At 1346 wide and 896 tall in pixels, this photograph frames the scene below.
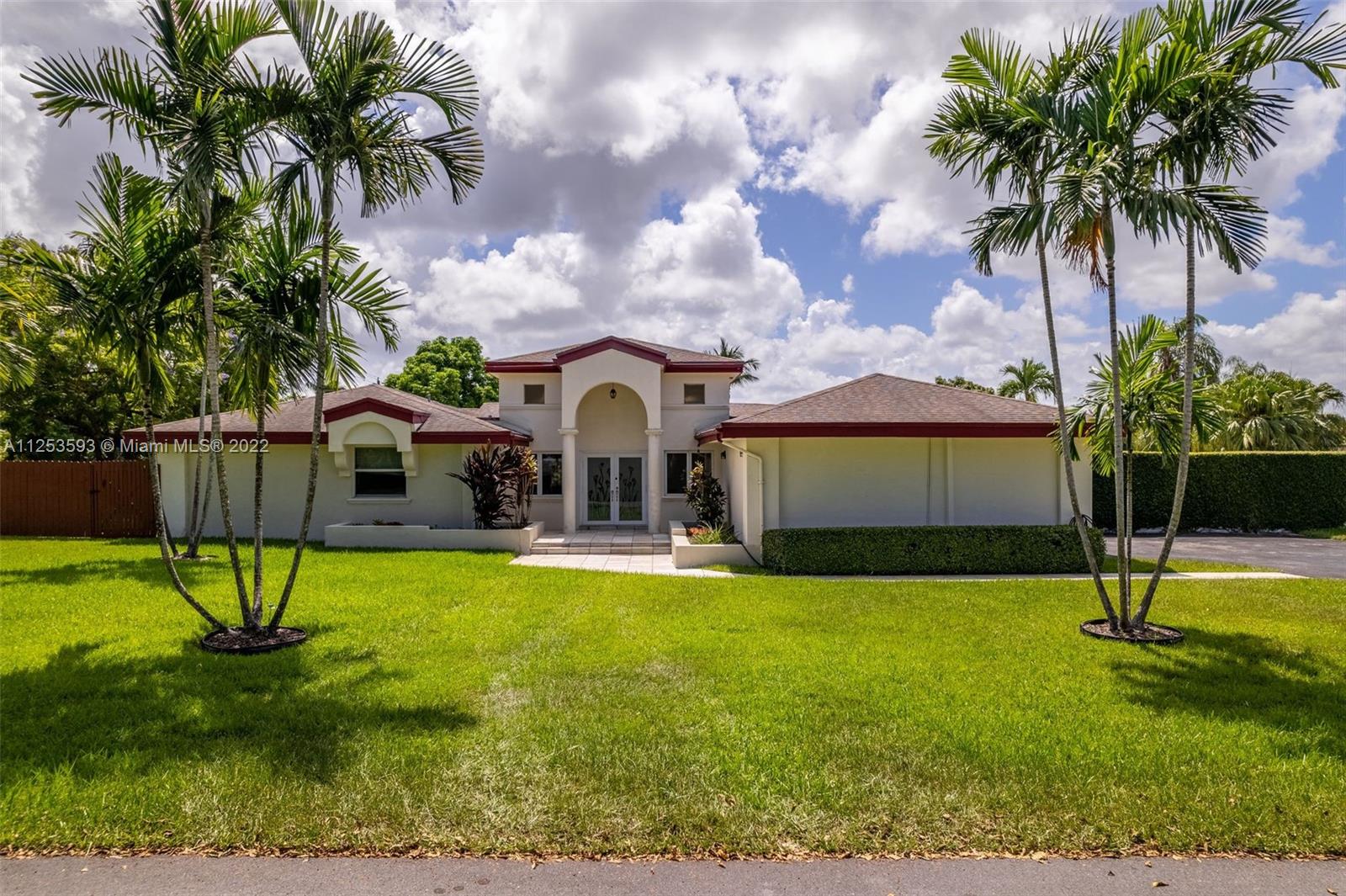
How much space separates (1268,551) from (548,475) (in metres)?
19.0

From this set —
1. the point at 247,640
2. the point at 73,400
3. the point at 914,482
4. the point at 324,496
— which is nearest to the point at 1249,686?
the point at 914,482

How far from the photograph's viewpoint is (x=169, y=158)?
796 cm

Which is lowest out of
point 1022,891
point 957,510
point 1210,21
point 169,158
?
point 1022,891

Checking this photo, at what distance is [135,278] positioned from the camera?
29.5 feet

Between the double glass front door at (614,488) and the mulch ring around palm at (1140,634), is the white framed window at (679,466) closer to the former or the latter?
the double glass front door at (614,488)

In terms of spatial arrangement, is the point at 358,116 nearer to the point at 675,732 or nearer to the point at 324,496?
the point at 675,732

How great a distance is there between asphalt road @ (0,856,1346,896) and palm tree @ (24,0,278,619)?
15.3 feet

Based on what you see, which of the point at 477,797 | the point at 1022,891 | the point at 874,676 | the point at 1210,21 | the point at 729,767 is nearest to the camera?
the point at 1022,891

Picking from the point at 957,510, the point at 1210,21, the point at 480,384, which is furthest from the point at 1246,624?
the point at 480,384

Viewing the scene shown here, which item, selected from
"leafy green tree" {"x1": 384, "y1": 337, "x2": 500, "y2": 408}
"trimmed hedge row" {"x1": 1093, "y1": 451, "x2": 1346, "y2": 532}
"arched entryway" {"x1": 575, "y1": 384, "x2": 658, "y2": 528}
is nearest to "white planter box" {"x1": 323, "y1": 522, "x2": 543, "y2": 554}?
"arched entryway" {"x1": 575, "y1": 384, "x2": 658, "y2": 528}

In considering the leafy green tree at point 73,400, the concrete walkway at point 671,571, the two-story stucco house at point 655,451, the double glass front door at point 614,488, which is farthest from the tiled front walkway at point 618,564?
the leafy green tree at point 73,400

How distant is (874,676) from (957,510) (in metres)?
9.19

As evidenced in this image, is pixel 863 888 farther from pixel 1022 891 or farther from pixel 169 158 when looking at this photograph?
pixel 169 158

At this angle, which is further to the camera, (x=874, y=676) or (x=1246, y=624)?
(x=1246, y=624)
